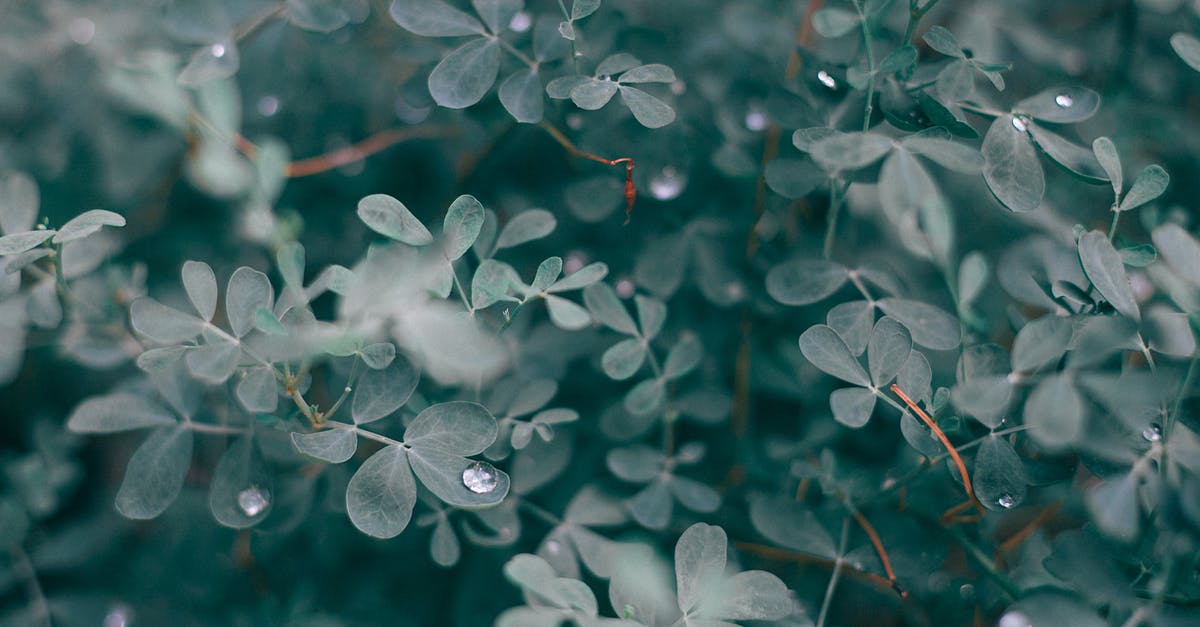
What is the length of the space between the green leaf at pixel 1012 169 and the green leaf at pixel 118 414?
3.60ft

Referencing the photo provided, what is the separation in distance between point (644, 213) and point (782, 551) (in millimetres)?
566

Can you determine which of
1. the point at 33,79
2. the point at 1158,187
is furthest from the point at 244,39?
the point at 1158,187

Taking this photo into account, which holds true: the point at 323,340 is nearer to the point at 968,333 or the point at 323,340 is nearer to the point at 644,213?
the point at 644,213

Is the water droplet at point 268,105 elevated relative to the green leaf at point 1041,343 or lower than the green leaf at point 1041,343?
lower

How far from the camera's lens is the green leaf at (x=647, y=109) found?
95 centimetres

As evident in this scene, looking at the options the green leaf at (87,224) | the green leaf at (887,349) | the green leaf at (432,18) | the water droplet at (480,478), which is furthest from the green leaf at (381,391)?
the green leaf at (887,349)

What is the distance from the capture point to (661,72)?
98 cm

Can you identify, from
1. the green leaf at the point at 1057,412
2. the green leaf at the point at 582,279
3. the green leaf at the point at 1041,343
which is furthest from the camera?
the green leaf at the point at 582,279

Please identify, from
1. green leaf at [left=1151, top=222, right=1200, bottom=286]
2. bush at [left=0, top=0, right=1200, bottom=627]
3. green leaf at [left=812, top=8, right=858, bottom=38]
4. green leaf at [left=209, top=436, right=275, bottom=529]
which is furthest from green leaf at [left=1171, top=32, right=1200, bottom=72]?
green leaf at [left=209, top=436, right=275, bottom=529]

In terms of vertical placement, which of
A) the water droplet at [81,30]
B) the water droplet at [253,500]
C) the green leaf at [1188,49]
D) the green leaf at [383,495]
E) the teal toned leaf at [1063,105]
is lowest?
the water droplet at [253,500]

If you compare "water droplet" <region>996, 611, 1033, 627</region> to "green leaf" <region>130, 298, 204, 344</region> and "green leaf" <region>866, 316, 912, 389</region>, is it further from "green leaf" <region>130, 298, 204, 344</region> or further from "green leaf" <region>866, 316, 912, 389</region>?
"green leaf" <region>130, 298, 204, 344</region>

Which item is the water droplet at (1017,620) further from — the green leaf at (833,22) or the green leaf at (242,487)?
the green leaf at (242,487)

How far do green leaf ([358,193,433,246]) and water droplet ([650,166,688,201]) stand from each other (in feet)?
1.26

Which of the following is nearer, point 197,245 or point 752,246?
point 752,246
